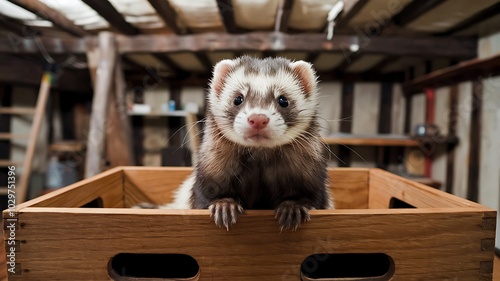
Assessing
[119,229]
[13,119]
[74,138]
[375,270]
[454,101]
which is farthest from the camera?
[74,138]

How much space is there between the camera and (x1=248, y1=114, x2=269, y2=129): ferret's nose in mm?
670

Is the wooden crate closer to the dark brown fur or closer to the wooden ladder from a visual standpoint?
the dark brown fur

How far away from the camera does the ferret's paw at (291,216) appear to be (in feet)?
2.20

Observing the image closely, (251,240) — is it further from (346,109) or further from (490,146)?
(346,109)

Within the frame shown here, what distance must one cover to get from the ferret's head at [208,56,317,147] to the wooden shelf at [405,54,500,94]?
1.39 m

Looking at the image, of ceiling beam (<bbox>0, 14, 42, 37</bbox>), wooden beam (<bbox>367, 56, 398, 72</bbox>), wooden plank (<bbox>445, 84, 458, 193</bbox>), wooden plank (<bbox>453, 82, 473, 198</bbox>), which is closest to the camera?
ceiling beam (<bbox>0, 14, 42, 37</bbox>)

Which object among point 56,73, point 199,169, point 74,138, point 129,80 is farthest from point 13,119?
point 199,169

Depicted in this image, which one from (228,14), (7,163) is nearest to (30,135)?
(7,163)

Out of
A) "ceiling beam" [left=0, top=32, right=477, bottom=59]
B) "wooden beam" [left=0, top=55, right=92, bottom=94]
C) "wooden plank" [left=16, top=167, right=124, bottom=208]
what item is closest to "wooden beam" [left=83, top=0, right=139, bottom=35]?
"ceiling beam" [left=0, top=32, right=477, bottom=59]

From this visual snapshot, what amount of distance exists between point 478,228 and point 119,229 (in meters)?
Result: 0.75

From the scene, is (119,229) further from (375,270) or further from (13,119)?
(13,119)

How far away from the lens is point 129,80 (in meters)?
3.65

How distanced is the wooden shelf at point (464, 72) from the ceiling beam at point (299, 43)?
4.3 inches

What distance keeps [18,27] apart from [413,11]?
2173 mm
